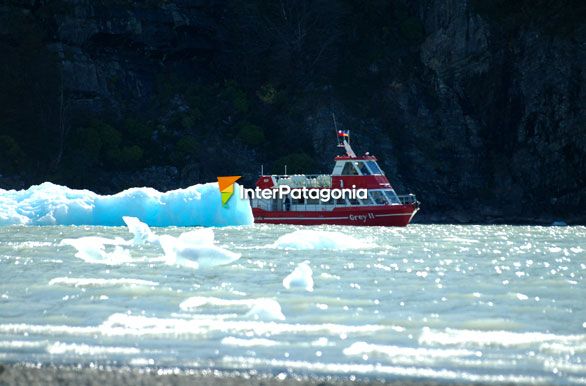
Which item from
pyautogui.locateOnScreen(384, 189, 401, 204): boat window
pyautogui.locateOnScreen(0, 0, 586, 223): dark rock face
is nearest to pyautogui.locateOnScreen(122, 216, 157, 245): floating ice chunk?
pyautogui.locateOnScreen(384, 189, 401, 204): boat window

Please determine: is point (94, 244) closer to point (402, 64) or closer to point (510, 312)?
point (510, 312)

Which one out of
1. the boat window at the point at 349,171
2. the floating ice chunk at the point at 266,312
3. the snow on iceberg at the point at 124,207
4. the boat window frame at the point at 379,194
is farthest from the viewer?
the boat window at the point at 349,171

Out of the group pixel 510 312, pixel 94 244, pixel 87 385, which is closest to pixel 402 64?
pixel 94 244

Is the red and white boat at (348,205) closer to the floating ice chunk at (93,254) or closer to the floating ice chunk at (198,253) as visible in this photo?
the floating ice chunk at (93,254)

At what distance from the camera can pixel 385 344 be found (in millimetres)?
12422

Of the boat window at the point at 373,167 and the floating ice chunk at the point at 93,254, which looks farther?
the boat window at the point at 373,167

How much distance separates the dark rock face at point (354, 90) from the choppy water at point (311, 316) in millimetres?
50062

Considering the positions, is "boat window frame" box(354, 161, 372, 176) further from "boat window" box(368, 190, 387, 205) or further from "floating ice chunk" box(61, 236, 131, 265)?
"floating ice chunk" box(61, 236, 131, 265)

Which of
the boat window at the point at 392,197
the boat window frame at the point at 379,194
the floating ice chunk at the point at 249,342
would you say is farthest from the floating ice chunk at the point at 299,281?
the boat window at the point at 392,197

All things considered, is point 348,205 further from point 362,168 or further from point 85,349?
point 85,349

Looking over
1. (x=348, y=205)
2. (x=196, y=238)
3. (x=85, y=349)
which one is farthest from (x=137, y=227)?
(x=348, y=205)

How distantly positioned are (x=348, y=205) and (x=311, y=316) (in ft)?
124

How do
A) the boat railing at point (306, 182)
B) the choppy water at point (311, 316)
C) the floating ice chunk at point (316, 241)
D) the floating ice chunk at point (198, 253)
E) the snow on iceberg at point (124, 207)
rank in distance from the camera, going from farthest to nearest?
the boat railing at point (306, 182) < the snow on iceberg at point (124, 207) < the floating ice chunk at point (316, 241) < the floating ice chunk at point (198, 253) < the choppy water at point (311, 316)

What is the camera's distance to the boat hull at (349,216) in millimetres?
51312
